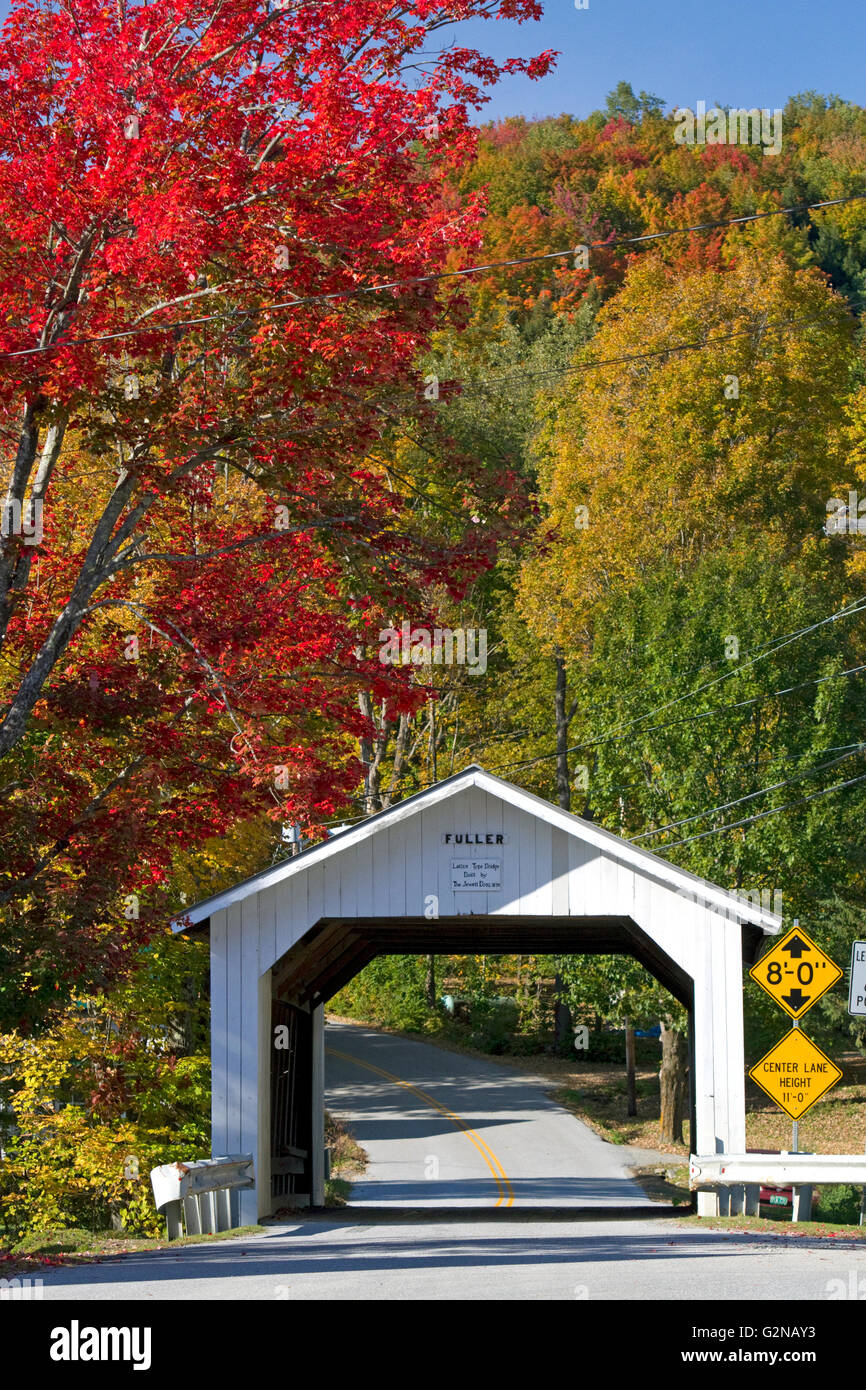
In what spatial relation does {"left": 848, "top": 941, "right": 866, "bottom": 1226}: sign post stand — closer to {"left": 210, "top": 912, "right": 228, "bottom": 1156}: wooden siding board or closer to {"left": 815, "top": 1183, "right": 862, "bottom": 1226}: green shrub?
{"left": 210, "top": 912, "right": 228, "bottom": 1156}: wooden siding board

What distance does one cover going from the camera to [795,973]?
15273 millimetres

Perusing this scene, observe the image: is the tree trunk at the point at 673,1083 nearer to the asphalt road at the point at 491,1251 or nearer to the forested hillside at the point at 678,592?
the asphalt road at the point at 491,1251

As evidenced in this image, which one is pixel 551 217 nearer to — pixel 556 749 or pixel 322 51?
pixel 556 749

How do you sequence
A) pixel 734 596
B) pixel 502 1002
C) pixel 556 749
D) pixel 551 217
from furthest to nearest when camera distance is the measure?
pixel 551 217, pixel 502 1002, pixel 556 749, pixel 734 596

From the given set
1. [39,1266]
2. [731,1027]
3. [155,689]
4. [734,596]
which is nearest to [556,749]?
[734,596]

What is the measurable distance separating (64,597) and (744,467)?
25820 millimetres

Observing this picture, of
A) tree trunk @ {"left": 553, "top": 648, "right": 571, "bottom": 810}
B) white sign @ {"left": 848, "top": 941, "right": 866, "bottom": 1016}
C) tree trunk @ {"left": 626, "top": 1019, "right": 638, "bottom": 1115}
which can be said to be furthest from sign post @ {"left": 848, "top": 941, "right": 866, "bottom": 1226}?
tree trunk @ {"left": 553, "top": 648, "right": 571, "bottom": 810}

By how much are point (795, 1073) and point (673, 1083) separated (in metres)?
18.4

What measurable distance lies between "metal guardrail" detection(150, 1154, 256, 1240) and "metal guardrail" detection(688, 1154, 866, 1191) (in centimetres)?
504

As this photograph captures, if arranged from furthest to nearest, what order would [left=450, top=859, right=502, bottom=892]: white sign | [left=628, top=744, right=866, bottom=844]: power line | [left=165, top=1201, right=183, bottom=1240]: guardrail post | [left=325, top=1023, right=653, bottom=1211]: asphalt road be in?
[left=628, top=744, right=866, bottom=844]: power line
[left=325, top=1023, right=653, bottom=1211]: asphalt road
[left=450, top=859, right=502, bottom=892]: white sign
[left=165, top=1201, right=183, bottom=1240]: guardrail post

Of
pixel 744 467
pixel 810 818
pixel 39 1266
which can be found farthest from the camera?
pixel 744 467

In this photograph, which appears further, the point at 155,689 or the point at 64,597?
the point at 64,597

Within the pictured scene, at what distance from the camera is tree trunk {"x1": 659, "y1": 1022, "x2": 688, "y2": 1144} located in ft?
106

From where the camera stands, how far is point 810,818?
90.2 feet
